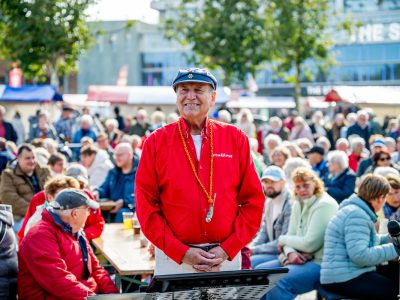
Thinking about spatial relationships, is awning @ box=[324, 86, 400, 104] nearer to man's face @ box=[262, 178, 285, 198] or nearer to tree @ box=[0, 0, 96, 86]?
tree @ box=[0, 0, 96, 86]

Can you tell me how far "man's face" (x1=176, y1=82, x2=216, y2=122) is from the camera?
14.3 ft

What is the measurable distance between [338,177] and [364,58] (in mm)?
53777

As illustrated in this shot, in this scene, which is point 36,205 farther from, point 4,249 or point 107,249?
point 4,249

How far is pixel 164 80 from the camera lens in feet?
236

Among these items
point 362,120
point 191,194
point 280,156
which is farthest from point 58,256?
point 362,120

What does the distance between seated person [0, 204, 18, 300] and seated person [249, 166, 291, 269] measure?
2670 mm

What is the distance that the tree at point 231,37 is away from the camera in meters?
28.4

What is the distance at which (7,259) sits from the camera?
18.5 ft

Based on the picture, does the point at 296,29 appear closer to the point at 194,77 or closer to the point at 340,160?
the point at 340,160

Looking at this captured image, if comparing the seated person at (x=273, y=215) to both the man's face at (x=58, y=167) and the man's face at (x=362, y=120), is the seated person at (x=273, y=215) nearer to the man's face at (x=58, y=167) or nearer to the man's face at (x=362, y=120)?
the man's face at (x=58, y=167)

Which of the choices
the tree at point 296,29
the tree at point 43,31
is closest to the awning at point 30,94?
the tree at point 43,31

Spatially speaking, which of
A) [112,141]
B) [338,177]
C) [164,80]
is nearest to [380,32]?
[164,80]

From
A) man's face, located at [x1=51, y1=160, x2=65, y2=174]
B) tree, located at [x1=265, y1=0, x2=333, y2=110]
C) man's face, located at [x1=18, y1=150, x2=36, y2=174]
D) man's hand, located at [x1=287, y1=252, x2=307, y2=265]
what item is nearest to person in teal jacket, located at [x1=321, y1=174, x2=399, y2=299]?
man's hand, located at [x1=287, y1=252, x2=307, y2=265]

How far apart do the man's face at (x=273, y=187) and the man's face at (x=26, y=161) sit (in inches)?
137
